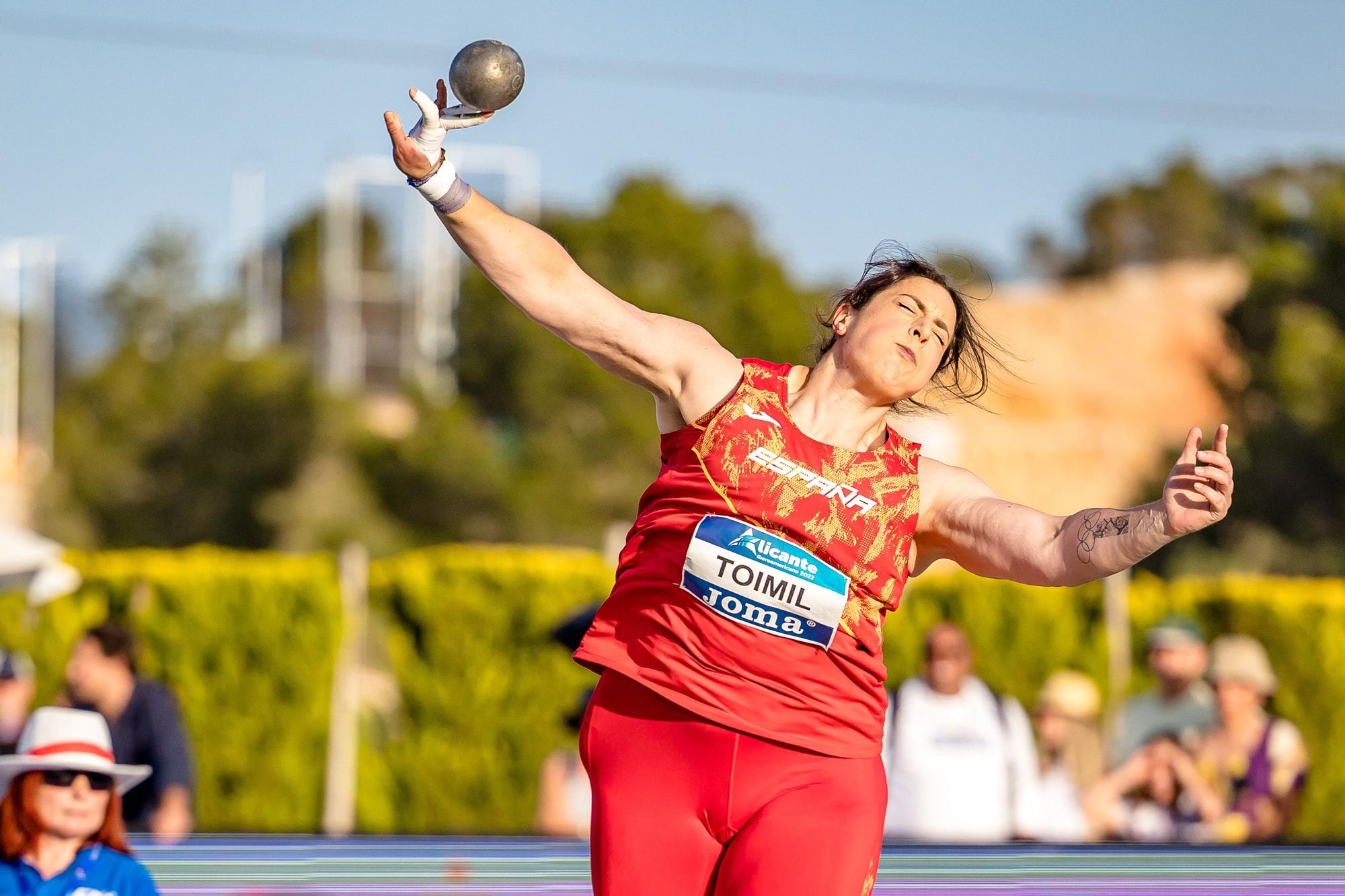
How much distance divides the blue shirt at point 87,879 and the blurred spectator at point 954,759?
3.25m

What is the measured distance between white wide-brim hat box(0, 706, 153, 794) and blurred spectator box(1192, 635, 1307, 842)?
456 centimetres

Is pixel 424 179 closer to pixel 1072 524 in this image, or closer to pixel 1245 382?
pixel 1072 524

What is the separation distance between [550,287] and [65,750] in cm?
186

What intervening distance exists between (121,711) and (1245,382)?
138 feet

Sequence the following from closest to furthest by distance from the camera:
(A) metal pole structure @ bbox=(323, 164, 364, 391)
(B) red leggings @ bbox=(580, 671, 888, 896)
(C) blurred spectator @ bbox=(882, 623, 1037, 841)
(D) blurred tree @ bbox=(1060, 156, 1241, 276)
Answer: (B) red leggings @ bbox=(580, 671, 888, 896), (C) blurred spectator @ bbox=(882, 623, 1037, 841), (A) metal pole structure @ bbox=(323, 164, 364, 391), (D) blurred tree @ bbox=(1060, 156, 1241, 276)

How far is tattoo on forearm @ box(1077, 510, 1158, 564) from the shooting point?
2.71 m

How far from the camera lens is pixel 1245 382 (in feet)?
144

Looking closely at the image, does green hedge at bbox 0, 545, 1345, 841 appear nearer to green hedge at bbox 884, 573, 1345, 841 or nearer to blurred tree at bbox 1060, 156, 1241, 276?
green hedge at bbox 884, 573, 1345, 841

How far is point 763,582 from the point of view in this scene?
2.62m

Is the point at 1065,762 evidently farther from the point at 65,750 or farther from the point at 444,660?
the point at 444,660

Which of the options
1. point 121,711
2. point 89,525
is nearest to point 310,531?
point 89,525

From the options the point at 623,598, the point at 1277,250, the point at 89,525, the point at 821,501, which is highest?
the point at 1277,250

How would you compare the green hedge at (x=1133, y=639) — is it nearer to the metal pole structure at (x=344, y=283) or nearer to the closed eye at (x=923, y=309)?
the closed eye at (x=923, y=309)

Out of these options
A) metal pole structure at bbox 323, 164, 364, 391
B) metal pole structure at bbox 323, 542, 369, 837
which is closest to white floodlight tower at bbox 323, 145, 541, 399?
metal pole structure at bbox 323, 164, 364, 391
